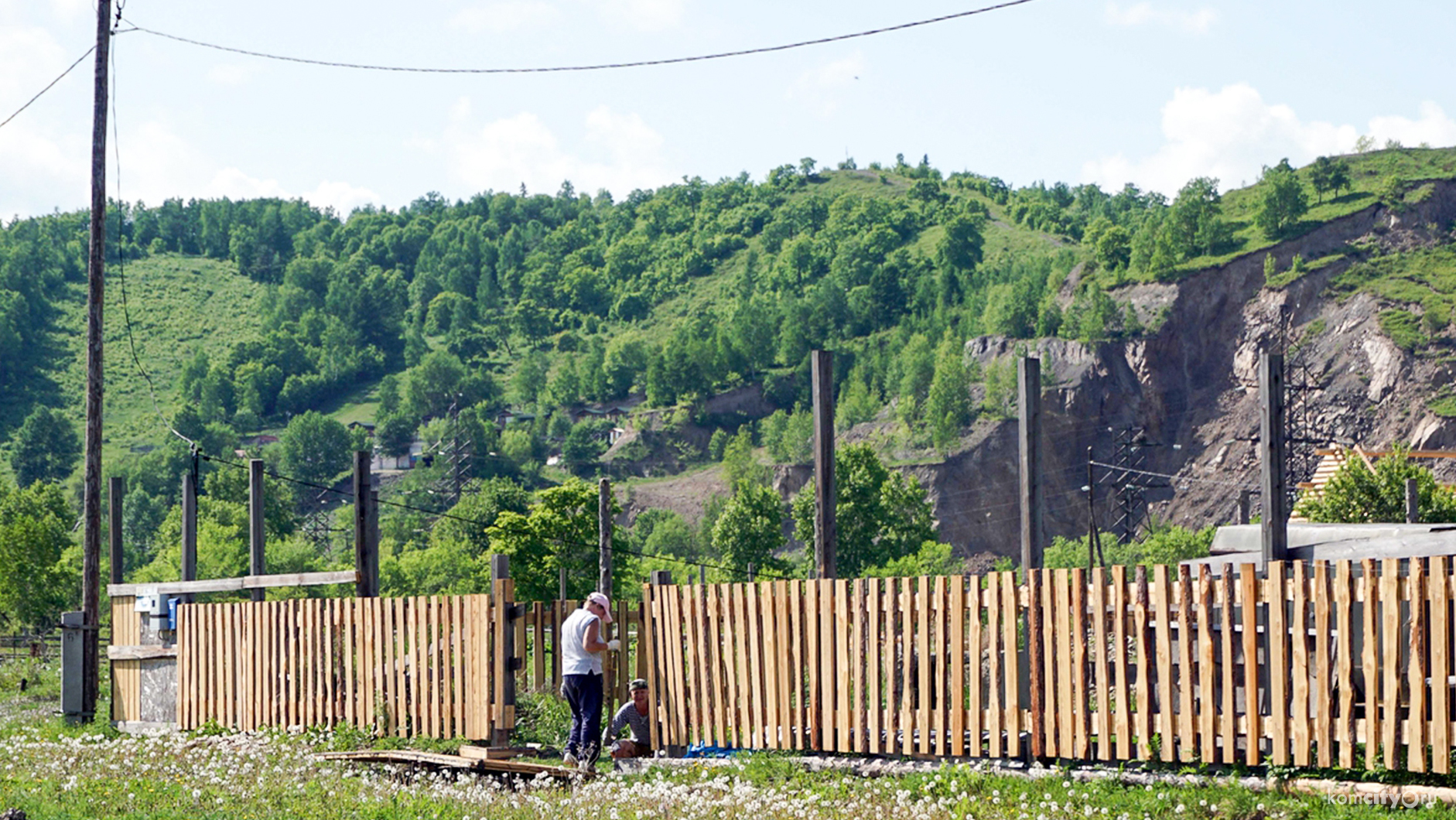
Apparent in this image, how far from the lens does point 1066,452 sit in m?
125

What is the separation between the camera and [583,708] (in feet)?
43.0

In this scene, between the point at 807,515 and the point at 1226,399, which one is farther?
the point at 1226,399

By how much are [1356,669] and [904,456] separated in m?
120

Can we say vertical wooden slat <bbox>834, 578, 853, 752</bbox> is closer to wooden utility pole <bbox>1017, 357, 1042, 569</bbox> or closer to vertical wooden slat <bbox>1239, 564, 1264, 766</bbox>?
wooden utility pole <bbox>1017, 357, 1042, 569</bbox>

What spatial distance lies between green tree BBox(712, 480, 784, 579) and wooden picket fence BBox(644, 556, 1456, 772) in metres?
88.0

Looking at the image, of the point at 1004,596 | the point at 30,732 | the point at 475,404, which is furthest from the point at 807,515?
the point at 475,404

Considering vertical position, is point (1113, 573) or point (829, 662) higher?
point (1113, 573)

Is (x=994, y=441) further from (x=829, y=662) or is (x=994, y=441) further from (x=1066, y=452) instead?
(x=829, y=662)

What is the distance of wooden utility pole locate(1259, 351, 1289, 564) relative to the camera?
12.3 m

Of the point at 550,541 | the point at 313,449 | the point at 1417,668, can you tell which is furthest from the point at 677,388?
the point at 1417,668

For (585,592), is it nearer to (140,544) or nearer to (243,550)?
(243,550)

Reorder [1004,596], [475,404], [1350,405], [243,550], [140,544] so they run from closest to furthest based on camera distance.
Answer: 1. [1004,596]
2. [243,550]
3. [1350,405]
4. [140,544]
5. [475,404]

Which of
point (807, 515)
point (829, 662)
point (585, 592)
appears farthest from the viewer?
point (807, 515)

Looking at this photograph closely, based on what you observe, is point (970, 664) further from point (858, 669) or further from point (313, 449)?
point (313, 449)
